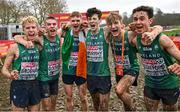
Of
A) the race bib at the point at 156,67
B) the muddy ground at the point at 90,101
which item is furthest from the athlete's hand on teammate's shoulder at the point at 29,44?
the muddy ground at the point at 90,101

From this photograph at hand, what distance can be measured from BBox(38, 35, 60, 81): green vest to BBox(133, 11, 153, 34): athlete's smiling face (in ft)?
7.10

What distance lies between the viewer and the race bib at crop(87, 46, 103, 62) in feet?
26.3

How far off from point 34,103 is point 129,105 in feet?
6.98

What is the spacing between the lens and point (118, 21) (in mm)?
7816

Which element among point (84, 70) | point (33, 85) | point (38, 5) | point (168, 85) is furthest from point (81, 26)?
point (38, 5)

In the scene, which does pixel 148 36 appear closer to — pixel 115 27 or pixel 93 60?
pixel 115 27

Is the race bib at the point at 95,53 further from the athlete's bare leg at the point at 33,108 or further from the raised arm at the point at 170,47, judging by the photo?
the raised arm at the point at 170,47

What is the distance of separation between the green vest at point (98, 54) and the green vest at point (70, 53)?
18.6 inches

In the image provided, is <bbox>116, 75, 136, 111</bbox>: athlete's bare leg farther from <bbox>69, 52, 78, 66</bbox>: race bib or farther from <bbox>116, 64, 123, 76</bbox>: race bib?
<bbox>69, 52, 78, 66</bbox>: race bib

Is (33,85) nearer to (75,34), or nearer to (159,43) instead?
(75,34)

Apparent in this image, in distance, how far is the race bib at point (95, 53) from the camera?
801cm

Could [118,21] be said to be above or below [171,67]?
above

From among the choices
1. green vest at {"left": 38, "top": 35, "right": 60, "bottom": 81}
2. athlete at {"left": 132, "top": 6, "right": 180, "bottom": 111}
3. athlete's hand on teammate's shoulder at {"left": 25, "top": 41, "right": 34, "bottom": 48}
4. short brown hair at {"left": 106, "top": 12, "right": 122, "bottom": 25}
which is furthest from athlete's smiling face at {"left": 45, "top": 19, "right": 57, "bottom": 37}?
athlete at {"left": 132, "top": 6, "right": 180, "bottom": 111}

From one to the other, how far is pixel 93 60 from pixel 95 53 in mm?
157
